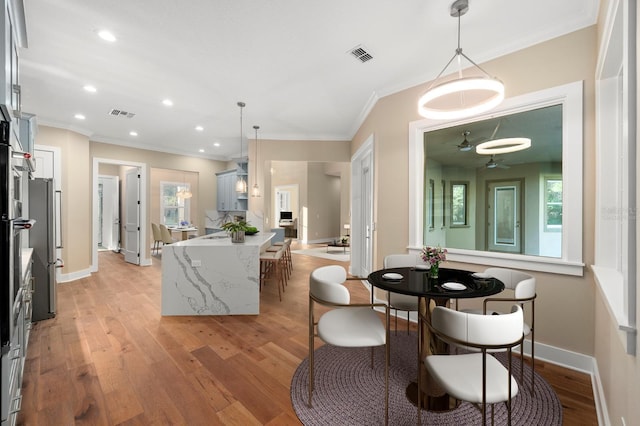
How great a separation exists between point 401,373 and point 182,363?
1784 mm

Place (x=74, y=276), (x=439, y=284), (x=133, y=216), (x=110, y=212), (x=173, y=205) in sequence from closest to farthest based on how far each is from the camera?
1. (x=439, y=284)
2. (x=74, y=276)
3. (x=133, y=216)
4. (x=110, y=212)
5. (x=173, y=205)

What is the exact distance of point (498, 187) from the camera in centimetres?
282

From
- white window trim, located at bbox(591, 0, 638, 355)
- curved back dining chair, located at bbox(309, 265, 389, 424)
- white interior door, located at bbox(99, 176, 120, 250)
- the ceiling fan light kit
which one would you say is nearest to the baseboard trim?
white interior door, located at bbox(99, 176, 120, 250)

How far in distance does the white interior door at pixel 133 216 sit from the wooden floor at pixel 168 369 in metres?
2.79

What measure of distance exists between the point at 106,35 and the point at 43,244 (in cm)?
242

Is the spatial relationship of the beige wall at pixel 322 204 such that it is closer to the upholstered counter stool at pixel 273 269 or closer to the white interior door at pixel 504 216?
the upholstered counter stool at pixel 273 269

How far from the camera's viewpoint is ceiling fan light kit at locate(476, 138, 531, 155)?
8.59 feet

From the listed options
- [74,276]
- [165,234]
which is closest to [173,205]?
[165,234]

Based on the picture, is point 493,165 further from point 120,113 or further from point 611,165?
point 120,113

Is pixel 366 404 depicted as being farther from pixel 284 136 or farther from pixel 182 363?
pixel 284 136

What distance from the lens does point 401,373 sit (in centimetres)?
217

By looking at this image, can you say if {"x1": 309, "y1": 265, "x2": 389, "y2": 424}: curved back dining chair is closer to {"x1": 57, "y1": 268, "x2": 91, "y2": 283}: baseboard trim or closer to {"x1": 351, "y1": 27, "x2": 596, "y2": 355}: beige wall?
{"x1": 351, "y1": 27, "x2": 596, "y2": 355}: beige wall

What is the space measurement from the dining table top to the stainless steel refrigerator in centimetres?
364

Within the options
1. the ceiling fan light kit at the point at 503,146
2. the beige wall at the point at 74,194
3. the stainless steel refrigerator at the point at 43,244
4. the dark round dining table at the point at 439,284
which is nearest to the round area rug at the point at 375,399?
the dark round dining table at the point at 439,284
